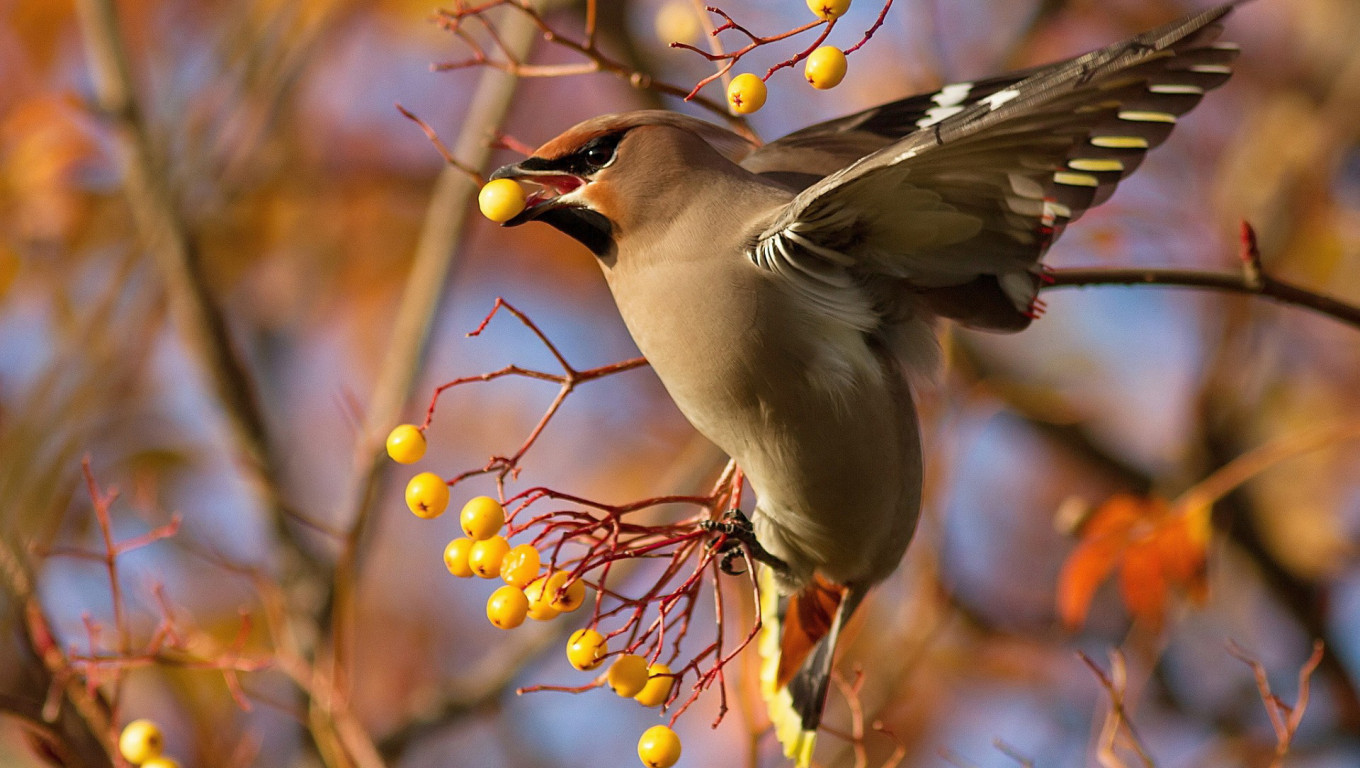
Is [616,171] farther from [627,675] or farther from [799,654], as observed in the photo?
[799,654]

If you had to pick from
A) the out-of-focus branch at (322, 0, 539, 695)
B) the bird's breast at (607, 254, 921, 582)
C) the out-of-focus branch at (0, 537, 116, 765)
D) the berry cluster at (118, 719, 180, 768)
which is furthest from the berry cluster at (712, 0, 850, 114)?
the out-of-focus branch at (322, 0, 539, 695)

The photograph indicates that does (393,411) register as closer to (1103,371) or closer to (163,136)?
(163,136)

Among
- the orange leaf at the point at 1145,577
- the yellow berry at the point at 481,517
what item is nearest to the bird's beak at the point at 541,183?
the yellow berry at the point at 481,517

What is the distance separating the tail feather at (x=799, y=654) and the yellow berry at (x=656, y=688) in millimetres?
516

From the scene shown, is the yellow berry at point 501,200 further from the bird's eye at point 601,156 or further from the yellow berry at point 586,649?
the yellow berry at point 586,649

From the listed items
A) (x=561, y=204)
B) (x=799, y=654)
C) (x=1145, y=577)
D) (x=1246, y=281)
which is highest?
(x=561, y=204)

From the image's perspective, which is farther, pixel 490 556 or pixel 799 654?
pixel 799 654

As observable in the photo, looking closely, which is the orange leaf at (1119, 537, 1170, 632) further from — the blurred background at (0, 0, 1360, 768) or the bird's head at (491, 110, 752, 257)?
the bird's head at (491, 110, 752, 257)

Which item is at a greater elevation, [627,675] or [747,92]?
[747,92]

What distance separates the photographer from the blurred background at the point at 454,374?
3.76 m

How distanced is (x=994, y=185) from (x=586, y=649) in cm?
102

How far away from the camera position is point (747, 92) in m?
2.09

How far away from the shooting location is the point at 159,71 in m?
5.20

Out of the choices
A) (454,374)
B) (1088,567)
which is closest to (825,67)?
(1088,567)
